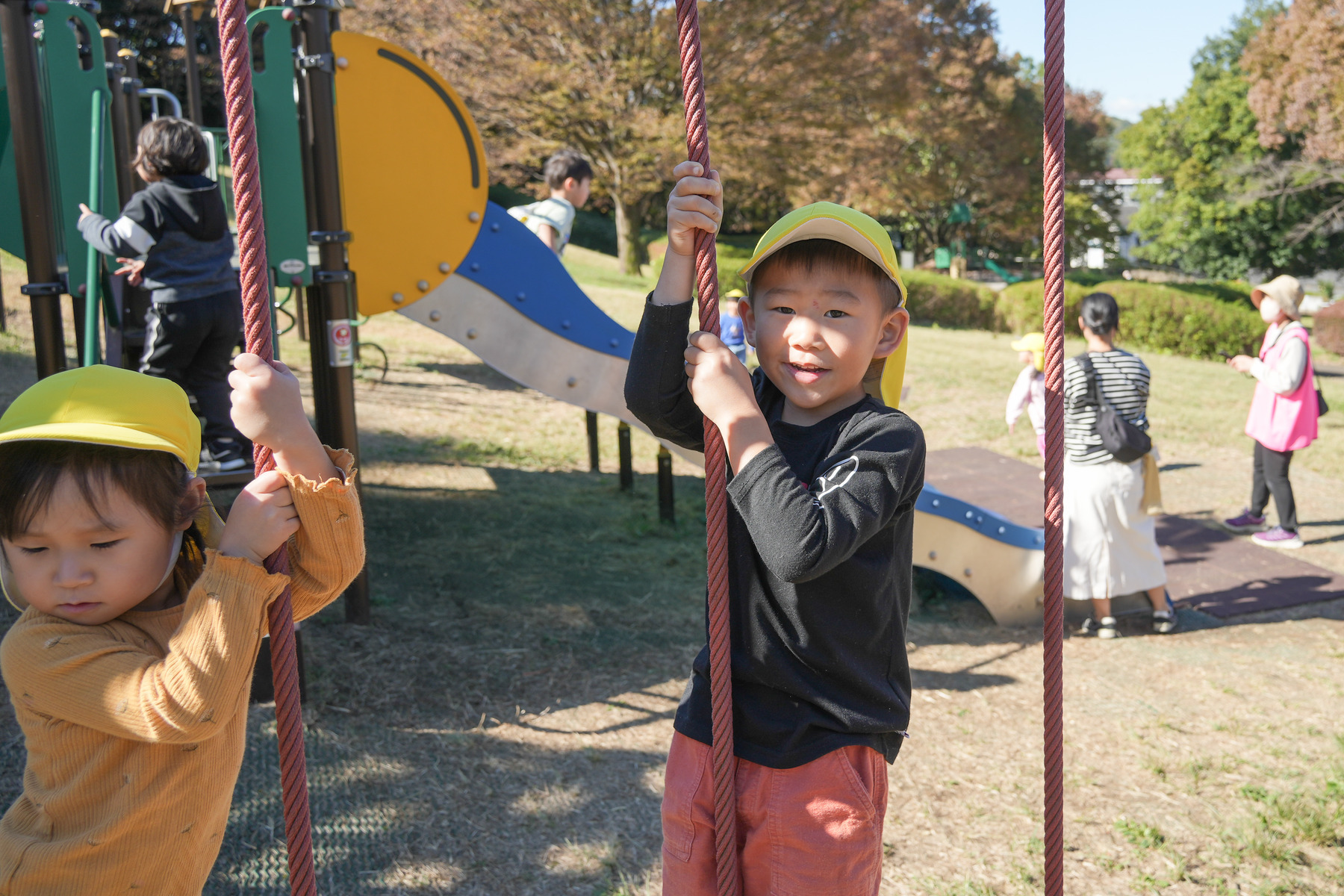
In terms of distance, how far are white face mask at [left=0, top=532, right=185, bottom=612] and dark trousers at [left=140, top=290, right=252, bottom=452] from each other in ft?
10.0

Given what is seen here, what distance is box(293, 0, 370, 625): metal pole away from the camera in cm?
439

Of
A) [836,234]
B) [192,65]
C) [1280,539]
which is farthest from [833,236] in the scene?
[192,65]

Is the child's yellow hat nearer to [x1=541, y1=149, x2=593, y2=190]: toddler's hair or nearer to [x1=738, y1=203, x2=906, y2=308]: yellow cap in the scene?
[x1=738, y1=203, x2=906, y2=308]: yellow cap

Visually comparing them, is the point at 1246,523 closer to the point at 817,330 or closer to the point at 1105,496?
the point at 1105,496

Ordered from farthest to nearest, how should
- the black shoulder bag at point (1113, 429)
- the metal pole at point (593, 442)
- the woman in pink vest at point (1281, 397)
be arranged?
1. the metal pole at point (593, 442)
2. the woman in pink vest at point (1281, 397)
3. the black shoulder bag at point (1113, 429)

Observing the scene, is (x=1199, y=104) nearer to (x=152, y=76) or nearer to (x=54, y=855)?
(x=152, y=76)

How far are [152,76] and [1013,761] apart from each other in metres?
19.2

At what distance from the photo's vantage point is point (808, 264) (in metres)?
1.61

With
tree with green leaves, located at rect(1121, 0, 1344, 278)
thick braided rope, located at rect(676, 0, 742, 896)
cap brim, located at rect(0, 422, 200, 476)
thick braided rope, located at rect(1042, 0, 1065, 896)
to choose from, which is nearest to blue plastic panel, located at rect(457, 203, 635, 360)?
thick braided rope, located at rect(1042, 0, 1065, 896)

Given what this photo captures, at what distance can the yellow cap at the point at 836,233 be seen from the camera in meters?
1.55

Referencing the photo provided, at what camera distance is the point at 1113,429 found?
192 inches

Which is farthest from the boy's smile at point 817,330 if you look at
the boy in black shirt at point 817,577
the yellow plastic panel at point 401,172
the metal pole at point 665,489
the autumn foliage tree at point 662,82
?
the autumn foliage tree at point 662,82

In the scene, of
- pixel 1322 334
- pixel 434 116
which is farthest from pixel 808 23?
pixel 434 116

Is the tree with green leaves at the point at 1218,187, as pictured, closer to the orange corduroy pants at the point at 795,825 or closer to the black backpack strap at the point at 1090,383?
the black backpack strap at the point at 1090,383
